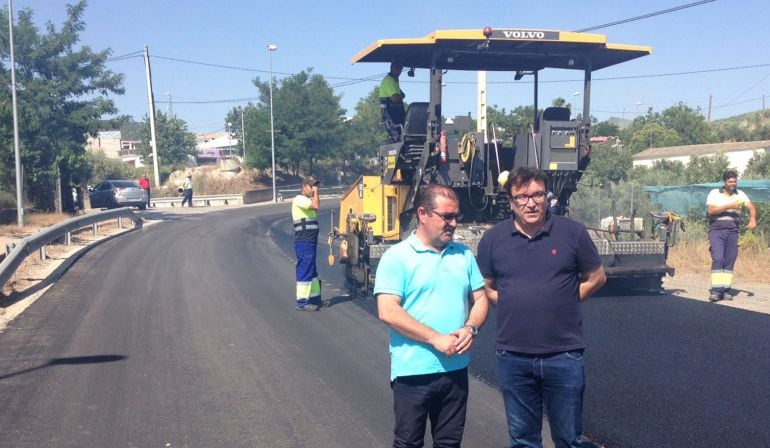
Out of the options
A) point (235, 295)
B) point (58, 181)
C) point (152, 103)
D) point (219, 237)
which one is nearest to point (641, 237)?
point (235, 295)

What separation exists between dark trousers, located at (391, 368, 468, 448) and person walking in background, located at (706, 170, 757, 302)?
7.08 meters

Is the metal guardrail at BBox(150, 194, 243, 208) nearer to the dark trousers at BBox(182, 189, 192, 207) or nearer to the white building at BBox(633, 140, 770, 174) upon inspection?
the dark trousers at BBox(182, 189, 192, 207)

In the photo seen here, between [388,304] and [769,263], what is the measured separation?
417 inches

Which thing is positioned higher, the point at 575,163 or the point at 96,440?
the point at 575,163

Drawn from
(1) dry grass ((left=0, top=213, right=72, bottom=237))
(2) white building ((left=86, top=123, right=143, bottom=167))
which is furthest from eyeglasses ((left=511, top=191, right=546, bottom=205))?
(2) white building ((left=86, top=123, right=143, bottom=167))

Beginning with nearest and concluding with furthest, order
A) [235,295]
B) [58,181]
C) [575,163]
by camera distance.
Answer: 1. [575,163]
2. [235,295]
3. [58,181]

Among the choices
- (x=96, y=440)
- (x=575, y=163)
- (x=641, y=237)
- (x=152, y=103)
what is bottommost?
(x=96, y=440)

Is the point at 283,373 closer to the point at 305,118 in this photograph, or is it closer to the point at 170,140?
the point at 305,118

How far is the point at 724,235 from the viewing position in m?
9.79

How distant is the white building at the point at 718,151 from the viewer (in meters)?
37.2

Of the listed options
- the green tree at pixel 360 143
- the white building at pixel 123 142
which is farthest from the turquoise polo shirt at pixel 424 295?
the white building at pixel 123 142

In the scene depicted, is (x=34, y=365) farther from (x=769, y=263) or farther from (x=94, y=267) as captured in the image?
(x=769, y=263)

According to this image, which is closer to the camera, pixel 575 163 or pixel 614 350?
pixel 614 350

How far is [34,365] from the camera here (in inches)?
262
